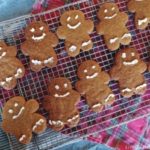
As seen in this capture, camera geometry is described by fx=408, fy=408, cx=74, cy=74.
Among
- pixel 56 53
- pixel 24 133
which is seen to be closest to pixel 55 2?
pixel 56 53

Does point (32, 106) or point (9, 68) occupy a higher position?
point (9, 68)

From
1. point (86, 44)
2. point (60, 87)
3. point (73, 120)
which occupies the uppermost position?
point (86, 44)

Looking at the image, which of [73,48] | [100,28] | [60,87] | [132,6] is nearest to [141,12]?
[132,6]

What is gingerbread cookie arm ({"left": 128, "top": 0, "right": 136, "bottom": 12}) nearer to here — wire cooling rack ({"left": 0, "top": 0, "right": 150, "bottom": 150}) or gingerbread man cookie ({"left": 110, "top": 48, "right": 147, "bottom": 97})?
wire cooling rack ({"left": 0, "top": 0, "right": 150, "bottom": 150})

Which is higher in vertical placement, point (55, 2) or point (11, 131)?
point (55, 2)

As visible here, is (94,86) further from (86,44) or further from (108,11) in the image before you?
(108,11)

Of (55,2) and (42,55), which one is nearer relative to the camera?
Answer: (42,55)

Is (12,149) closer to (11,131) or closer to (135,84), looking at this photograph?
(11,131)

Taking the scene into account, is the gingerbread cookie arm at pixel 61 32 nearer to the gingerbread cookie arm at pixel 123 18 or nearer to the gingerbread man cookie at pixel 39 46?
the gingerbread man cookie at pixel 39 46
